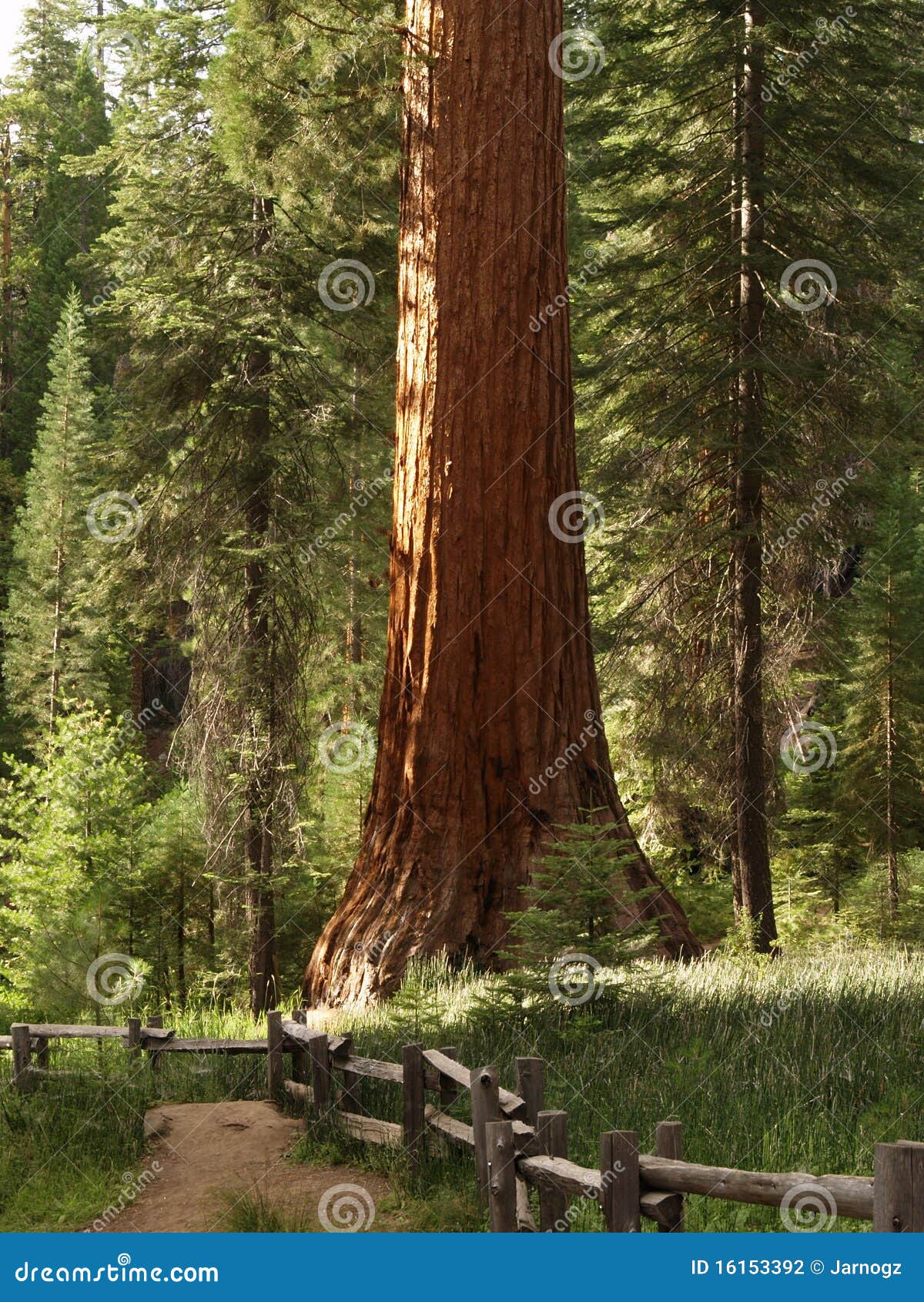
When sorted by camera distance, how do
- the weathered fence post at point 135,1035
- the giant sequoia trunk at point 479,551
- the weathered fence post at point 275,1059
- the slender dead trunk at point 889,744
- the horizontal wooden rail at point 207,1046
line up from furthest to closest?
the slender dead trunk at point 889,744 → the giant sequoia trunk at point 479,551 → the weathered fence post at point 135,1035 → the horizontal wooden rail at point 207,1046 → the weathered fence post at point 275,1059

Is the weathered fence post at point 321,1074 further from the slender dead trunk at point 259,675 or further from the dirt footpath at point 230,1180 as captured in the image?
the slender dead trunk at point 259,675

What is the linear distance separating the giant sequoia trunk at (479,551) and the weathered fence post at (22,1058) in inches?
75.5

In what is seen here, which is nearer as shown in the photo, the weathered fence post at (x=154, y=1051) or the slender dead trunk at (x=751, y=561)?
the weathered fence post at (x=154, y=1051)

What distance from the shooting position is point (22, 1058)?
26.7ft

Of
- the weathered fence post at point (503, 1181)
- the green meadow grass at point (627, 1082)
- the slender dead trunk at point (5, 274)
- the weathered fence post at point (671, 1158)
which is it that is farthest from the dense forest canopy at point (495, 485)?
the slender dead trunk at point (5, 274)

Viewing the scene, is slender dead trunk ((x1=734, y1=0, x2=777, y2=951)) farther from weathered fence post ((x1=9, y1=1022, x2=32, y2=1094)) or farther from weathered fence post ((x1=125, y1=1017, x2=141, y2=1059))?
weathered fence post ((x1=9, y1=1022, x2=32, y2=1094))

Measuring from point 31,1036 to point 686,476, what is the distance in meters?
8.84

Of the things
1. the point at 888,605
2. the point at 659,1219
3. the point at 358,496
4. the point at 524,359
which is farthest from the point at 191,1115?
the point at 888,605

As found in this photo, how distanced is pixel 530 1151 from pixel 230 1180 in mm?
1822

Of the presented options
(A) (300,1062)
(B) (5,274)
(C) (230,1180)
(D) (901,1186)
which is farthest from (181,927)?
(B) (5,274)

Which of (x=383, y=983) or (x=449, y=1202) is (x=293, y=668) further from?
(x=449, y=1202)

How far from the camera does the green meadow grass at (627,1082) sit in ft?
16.8

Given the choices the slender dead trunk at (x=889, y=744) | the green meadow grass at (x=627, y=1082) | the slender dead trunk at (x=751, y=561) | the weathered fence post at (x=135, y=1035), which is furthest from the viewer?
the slender dead trunk at (x=889, y=744)

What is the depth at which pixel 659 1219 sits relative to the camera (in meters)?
3.87
